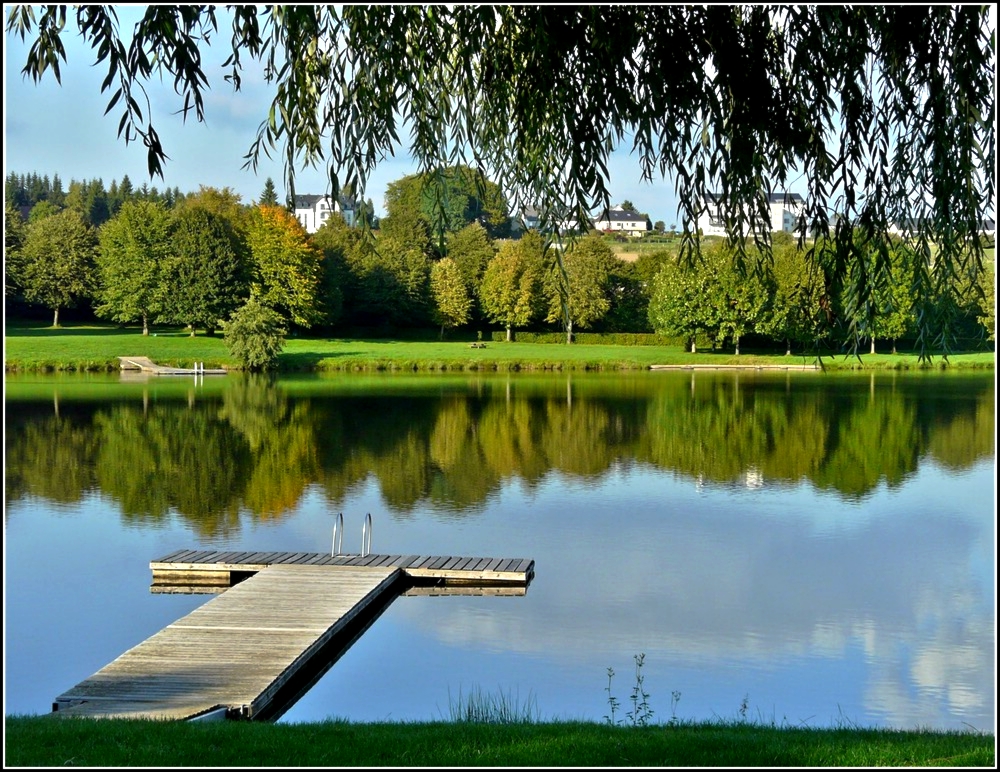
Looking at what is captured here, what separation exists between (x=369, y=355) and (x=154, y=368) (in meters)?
9.99

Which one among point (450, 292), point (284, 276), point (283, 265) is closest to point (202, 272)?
point (284, 276)

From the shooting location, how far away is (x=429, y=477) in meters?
21.4

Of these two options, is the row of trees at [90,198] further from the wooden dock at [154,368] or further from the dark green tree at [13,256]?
the wooden dock at [154,368]

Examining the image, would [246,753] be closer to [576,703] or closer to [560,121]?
[560,121]

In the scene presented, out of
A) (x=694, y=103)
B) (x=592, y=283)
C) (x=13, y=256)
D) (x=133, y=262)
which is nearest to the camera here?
(x=694, y=103)

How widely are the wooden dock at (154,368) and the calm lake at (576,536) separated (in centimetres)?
1344

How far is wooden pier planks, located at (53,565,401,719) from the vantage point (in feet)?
24.3

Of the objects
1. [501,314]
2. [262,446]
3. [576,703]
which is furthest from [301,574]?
[501,314]

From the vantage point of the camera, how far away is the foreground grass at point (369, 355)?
49.8 m

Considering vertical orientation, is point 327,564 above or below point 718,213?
below

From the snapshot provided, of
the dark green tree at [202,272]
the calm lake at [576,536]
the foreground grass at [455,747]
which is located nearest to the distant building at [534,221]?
the foreground grass at [455,747]

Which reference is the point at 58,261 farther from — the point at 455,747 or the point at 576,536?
the point at 455,747

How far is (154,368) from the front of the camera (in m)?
48.6

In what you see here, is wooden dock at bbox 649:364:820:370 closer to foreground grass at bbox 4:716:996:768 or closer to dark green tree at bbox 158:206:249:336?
dark green tree at bbox 158:206:249:336
